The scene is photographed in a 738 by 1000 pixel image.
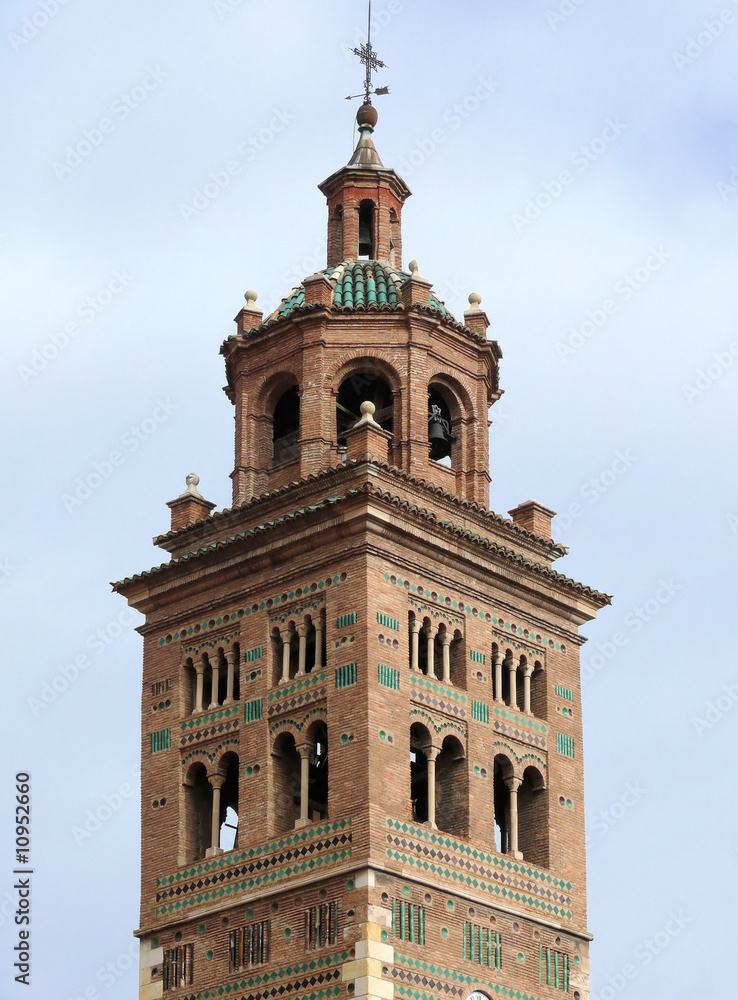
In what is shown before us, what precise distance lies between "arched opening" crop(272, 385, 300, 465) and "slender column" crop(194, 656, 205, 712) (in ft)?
15.1

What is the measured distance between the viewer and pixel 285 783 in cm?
4809

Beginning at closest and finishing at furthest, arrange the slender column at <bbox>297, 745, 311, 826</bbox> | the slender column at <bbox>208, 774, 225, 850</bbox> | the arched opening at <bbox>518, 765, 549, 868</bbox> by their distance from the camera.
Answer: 1. the slender column at <bbox>297, 745, 311, 826</bbox>
2. the slender column at <bbox>208, 774, 225, 850</bbox>
3. the arched opening at <bbox>518, 765, 549, 868</bbox>

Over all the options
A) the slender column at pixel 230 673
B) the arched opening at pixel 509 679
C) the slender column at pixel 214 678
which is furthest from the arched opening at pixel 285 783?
the arched opening at pixel 509 679

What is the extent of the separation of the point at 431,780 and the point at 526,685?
374 centimetres

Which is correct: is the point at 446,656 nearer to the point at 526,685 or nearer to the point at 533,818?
the point at 526,685

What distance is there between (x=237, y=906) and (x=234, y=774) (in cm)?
301

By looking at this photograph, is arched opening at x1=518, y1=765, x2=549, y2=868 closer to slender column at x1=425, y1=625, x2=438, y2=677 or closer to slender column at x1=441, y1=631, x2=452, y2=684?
slender column at x1=441, y1=631, x2=452, y2=684

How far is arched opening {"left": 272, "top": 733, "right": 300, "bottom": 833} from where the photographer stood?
157 ft

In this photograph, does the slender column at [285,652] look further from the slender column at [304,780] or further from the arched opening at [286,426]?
the arched opening at [286,426]

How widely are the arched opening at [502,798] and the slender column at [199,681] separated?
5.68 metres

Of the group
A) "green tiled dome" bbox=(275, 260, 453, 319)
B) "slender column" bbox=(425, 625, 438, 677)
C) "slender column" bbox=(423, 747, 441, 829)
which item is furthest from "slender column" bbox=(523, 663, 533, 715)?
"green tiled dome" bbox=(275, 260, 453, 319)

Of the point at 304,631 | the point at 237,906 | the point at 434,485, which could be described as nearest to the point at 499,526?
the point at 434,485

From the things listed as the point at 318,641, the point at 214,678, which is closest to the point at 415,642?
the point at 318,641

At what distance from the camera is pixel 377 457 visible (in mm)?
49000
